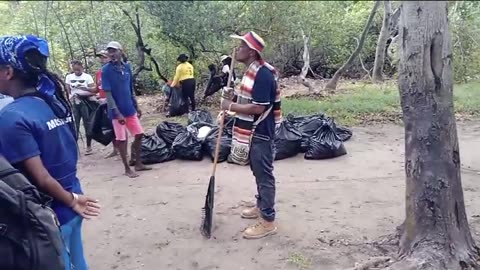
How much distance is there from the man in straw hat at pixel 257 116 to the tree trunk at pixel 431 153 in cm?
89

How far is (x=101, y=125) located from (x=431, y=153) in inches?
161

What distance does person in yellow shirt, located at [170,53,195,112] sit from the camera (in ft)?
29.2

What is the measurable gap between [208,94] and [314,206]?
5.61 meters

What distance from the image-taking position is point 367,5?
1.47 metres

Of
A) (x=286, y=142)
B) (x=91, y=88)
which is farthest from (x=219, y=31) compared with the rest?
(x=91, y=88)

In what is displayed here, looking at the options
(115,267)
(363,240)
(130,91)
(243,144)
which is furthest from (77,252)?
(130,91)

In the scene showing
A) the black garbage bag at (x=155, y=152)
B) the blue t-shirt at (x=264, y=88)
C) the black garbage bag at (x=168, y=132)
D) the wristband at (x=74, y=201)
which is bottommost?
the black garbage bag at (x=155, y=152)

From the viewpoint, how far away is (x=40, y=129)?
2012 mm

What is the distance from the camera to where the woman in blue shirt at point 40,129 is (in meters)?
1.96

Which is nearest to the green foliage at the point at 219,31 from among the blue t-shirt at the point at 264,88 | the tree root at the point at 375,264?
the blue t-shirt at the point at 264,88

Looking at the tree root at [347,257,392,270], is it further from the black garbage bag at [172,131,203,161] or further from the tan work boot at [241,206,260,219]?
the black garbage bag at [172,131,203,161]

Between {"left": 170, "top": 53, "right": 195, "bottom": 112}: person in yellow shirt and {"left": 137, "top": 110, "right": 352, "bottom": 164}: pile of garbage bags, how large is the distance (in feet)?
8.92

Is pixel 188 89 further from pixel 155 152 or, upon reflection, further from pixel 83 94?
pixel 155 152

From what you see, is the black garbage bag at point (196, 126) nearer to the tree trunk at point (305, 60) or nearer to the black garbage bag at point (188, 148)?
the black garbage bag at point (188, 148)
